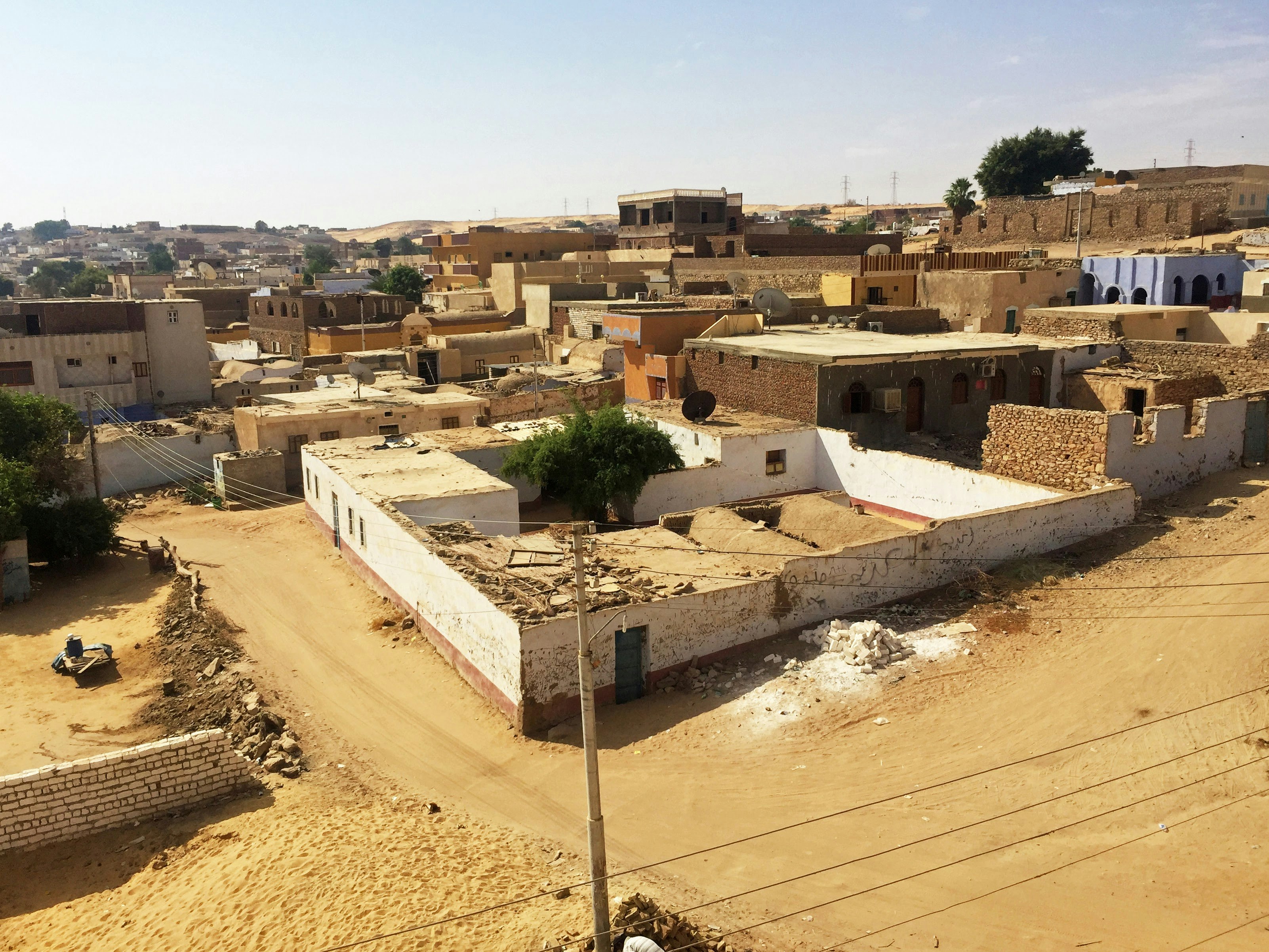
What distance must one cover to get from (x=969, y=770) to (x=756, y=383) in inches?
669

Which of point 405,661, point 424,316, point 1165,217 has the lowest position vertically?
point 405,661

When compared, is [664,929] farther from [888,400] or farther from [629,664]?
[888,400]

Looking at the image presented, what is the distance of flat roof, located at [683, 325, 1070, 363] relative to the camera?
25.9 m

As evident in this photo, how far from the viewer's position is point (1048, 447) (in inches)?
827

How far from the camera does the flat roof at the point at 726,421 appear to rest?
25.1 metres

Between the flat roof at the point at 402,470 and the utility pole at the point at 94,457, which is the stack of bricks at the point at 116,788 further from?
the utility pole at the point at 94,457

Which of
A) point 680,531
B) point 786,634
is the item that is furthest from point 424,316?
point 786,634

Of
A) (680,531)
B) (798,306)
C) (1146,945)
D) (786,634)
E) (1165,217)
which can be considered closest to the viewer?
(1146,945)

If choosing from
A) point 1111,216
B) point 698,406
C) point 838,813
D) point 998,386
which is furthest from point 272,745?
point 1111,216

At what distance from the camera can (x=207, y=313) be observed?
203 ft

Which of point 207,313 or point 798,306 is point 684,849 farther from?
point 207,313

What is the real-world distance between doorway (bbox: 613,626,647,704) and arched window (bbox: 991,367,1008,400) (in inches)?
670

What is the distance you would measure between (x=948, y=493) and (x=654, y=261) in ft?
128

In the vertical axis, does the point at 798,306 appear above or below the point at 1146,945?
above
